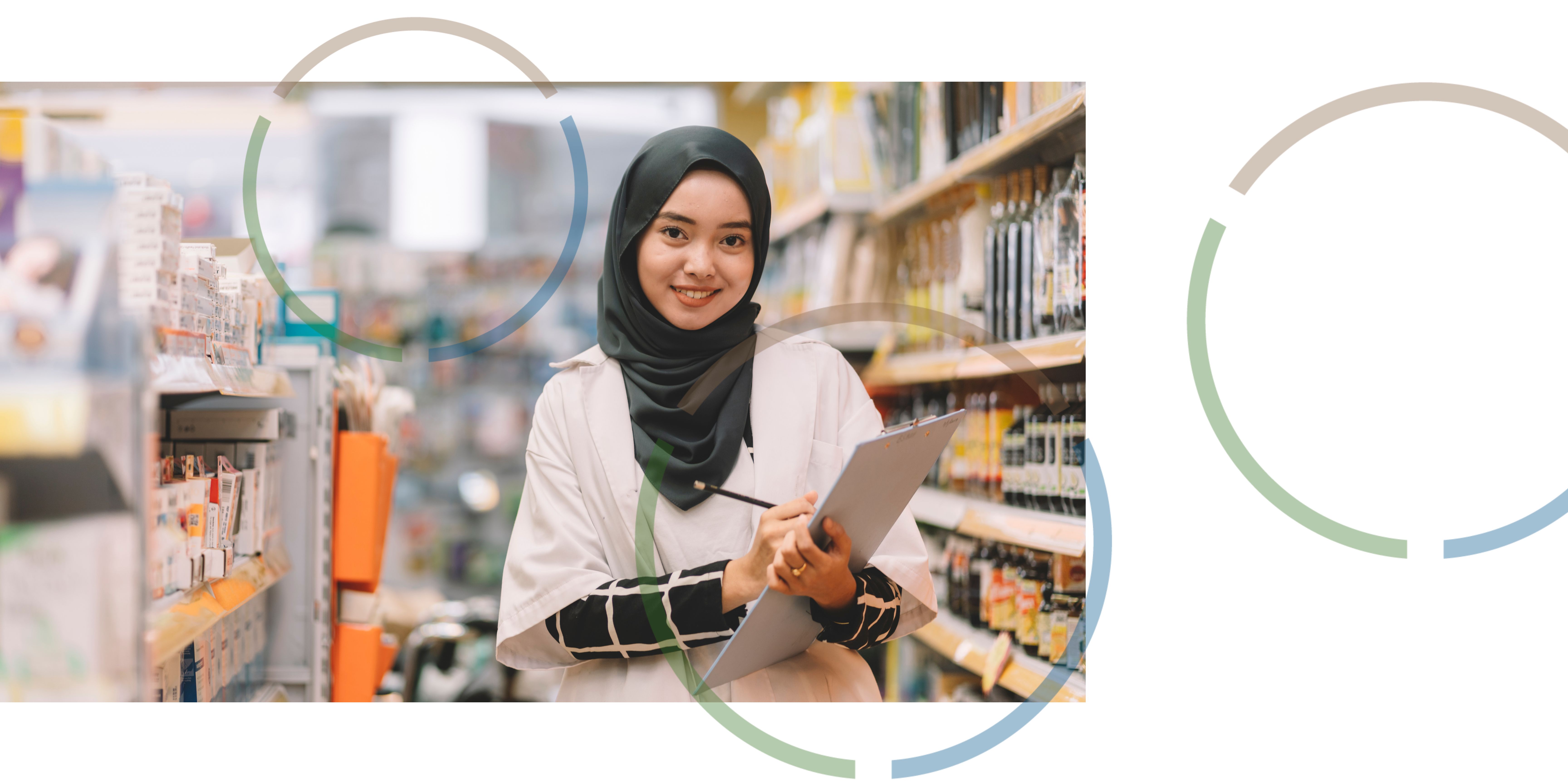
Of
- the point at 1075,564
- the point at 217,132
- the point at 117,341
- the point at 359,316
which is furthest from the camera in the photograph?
the point at 359,316

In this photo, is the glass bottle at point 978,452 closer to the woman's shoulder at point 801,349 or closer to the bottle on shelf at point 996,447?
the bottle on shelf at point 996,447

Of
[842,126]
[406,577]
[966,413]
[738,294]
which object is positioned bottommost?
[406,577]

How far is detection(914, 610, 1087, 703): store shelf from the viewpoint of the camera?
1787 mm

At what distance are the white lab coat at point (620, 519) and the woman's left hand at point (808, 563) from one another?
18 cm

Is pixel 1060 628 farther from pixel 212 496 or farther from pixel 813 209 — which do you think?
pixel 813 209

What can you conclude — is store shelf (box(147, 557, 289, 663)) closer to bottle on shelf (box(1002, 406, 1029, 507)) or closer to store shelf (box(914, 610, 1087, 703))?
store shelf (box(914, 610, 1087, 703))

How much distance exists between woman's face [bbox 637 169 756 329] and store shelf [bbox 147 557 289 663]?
0.70 metres

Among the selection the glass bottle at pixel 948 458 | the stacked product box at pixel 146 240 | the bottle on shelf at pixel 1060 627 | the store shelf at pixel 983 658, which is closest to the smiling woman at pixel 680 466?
the store shelf at pixel 983 658

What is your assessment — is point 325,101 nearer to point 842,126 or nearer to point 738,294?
point 842,126

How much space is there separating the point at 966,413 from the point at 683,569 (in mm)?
1261

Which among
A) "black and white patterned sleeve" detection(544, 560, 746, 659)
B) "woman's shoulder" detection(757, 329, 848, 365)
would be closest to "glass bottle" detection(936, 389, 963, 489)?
"woman's shoulder" detection(757, 329, 848, 365)

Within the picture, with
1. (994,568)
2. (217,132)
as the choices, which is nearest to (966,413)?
(994,568)

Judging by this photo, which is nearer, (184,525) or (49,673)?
(49,673)

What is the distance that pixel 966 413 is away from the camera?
234cm
